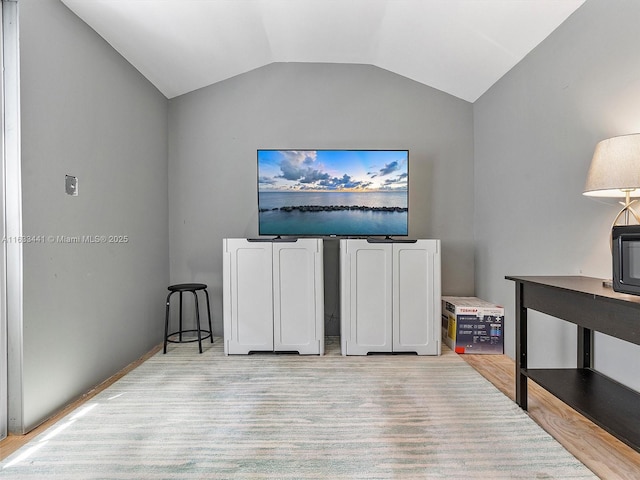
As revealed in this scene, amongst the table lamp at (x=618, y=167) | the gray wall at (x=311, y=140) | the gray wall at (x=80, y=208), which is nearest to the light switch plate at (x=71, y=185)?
the gray wall at (x=80, y=208)

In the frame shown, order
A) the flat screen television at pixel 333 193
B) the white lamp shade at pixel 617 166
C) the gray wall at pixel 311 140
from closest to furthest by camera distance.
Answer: the white lamp shade at pixel 617 166, the flat screen television at pixel 333 193, the gray wall at pixel 311 140

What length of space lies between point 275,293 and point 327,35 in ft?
6.81

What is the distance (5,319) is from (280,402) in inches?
55.3

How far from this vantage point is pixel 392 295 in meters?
2.93

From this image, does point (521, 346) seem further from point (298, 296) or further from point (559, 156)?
point (298, 296)

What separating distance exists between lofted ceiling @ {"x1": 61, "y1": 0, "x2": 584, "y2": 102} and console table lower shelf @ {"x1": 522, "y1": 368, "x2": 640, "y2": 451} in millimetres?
1971

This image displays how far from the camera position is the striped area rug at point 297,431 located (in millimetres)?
1500

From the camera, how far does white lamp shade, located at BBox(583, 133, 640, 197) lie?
1463mm

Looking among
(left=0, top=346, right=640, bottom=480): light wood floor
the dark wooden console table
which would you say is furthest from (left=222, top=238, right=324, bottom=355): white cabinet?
the dark wooden console table

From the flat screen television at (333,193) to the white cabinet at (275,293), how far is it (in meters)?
0.33

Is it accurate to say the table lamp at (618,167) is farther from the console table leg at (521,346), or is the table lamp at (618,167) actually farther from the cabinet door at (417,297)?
the cabinet door at (417,297)

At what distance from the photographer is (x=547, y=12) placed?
2201mm

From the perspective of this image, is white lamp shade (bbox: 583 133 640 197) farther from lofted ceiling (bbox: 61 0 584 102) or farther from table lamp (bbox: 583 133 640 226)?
lofted ceiling (bbox: 61 0 584 102)

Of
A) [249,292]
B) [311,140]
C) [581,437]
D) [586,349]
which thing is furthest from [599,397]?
[311,140]
